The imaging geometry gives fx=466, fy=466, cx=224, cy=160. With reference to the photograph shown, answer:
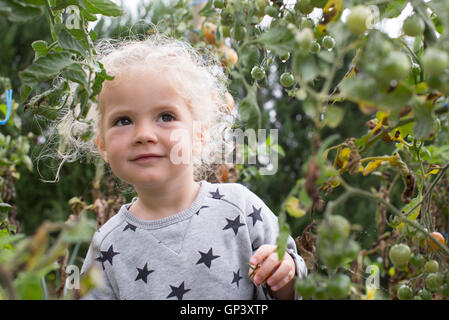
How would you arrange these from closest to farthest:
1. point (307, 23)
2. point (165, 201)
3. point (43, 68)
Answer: point (43, 68) → point (307, 23) → point (165, 201)

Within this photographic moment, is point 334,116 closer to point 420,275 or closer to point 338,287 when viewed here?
point 338,287

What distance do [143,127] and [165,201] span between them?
200 mm

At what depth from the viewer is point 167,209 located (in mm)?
1076

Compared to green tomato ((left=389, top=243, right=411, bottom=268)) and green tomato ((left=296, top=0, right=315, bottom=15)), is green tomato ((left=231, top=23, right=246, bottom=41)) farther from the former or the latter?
green tomato ((left=389, top=243, right=411, bottom=268))

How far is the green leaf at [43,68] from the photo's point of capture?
0.61 m

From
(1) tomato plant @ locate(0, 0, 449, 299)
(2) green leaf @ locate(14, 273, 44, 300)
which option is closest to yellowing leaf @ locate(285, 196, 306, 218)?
(1) tomato plant @ locate(0, 0, 449, 299)

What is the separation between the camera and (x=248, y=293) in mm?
961

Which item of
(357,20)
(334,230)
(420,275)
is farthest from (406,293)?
(357,20)

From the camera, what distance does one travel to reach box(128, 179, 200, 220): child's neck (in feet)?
3.48

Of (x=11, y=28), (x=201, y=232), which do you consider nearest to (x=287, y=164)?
(x=11, y=28)

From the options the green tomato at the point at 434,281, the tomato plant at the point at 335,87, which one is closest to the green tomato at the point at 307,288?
the tomato plant at the point at 335,87

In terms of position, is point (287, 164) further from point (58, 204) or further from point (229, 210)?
point (229, 210)

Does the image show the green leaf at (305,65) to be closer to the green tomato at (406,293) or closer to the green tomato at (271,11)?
the green tomato at (271,11)
